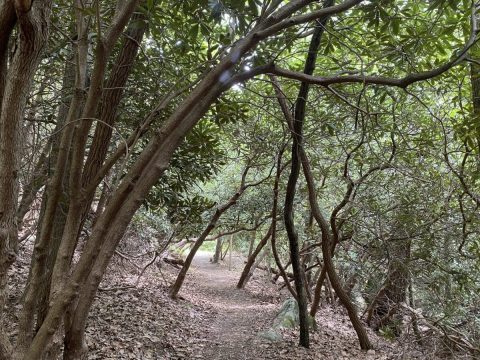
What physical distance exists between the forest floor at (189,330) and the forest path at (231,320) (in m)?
0.02

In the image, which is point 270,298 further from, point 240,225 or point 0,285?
point 0,285

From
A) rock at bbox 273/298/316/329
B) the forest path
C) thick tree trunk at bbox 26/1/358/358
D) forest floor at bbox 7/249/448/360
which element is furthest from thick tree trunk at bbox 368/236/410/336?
thick tree trunk at bbox 26/1/358/358

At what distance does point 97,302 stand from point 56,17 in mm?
4341

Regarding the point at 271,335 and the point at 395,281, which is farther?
the point at 395,281

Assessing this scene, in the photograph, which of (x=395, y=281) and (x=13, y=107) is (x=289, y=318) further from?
(x=13, y=107)

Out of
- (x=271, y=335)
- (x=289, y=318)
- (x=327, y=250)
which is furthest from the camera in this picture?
(x=289, y=318)

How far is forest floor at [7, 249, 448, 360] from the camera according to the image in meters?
5.10

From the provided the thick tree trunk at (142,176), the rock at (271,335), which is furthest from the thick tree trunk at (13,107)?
the rock at (271,335)

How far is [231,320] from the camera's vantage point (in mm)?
8320

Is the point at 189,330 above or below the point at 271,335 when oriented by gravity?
below

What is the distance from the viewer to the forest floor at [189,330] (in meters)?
5.10

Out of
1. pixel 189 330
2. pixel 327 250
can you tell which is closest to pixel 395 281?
pixel 327 250

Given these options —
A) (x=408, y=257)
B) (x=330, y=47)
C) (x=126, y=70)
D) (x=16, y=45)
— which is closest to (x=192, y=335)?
(x=408, y=257)

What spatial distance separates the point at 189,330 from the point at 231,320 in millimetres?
1734
